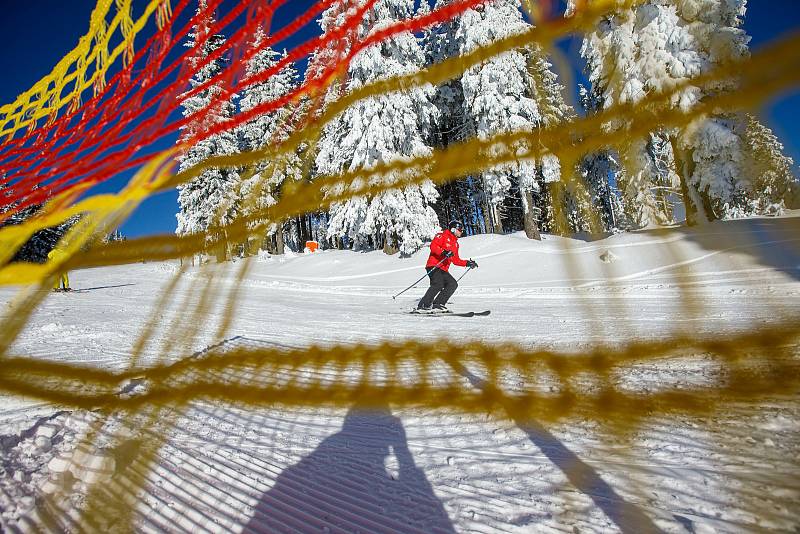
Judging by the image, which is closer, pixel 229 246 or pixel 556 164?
pixel 556 164

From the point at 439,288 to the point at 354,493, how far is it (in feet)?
21.1

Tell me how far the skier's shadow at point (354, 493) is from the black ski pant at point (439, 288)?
5.69 metres

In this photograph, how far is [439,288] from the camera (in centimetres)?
820

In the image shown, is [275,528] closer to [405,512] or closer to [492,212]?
[405,512]

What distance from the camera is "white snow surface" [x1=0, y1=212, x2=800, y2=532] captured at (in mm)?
1117

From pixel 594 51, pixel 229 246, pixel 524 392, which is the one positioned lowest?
pixel 524 392

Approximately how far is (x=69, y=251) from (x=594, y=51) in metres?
1.86

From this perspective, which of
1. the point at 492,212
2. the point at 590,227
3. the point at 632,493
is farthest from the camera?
the point at 492,212

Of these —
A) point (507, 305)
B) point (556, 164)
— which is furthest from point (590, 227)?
point (507, 305)

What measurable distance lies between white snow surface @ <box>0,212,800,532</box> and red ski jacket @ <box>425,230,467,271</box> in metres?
5.28

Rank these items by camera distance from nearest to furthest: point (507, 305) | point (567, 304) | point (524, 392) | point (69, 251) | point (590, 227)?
point (590, 227), point (524, 392), point (69, 251), point (567, 304), point (507, 305)

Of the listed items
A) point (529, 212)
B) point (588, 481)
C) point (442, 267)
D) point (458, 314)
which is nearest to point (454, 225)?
point (442, 267)

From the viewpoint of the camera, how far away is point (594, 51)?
→ 92 centimetres

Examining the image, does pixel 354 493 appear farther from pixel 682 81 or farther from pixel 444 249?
pixel 444 249
